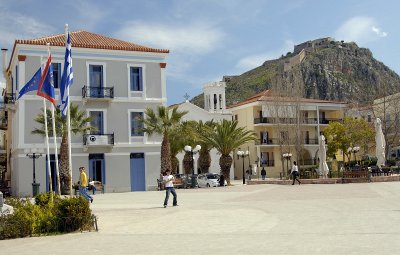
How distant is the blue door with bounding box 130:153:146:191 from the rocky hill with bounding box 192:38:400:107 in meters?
61.4

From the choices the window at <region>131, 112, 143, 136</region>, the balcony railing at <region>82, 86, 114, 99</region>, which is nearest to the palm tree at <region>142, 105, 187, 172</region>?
the window at <region>131, 112, 143, 136</region>

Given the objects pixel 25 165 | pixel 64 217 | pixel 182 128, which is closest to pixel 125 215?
pixel 64 217

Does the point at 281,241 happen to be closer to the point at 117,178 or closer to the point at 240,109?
the point at 117,178

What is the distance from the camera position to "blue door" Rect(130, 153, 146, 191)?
1511 inches

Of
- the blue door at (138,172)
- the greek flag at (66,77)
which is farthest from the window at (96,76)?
the greek flag at (66,77)

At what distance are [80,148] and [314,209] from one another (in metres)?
24.4

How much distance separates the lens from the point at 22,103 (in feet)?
116

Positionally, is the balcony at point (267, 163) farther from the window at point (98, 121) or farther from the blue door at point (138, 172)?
the window at point (98, 121)

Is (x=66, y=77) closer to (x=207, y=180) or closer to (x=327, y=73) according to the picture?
(x=207, y=180)

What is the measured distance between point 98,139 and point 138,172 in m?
4.18

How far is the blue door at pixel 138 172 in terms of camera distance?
38.4 m

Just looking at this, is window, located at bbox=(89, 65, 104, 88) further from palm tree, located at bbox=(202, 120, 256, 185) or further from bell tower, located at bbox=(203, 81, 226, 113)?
bell tower, located at bbox=(203, 81, 226, 113)

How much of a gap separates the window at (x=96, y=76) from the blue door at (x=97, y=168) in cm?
547

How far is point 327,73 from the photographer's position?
111375mm
